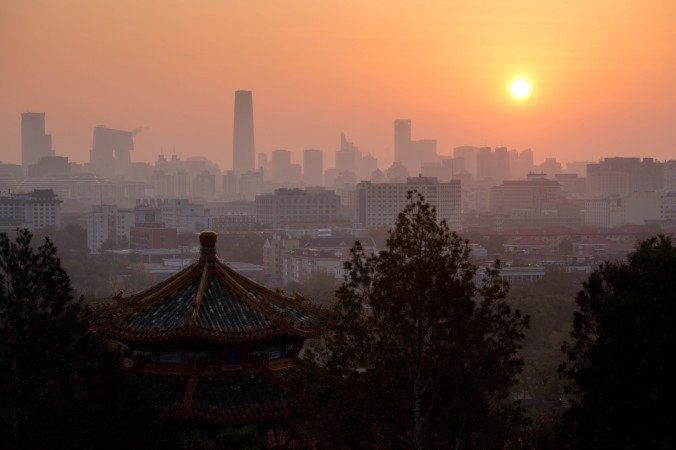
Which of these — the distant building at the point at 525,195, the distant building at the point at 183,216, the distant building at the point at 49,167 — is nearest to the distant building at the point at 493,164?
the distant building at the point at 525,195

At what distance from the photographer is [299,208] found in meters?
109

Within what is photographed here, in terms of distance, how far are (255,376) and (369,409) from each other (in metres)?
1.46

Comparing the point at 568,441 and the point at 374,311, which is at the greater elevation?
the point at 374,311

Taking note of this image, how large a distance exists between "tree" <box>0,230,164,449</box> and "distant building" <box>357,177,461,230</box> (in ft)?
292

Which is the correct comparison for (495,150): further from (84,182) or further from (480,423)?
(480,423)

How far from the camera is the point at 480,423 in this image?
31.4 ft

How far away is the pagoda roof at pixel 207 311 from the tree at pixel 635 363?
272 centimetres

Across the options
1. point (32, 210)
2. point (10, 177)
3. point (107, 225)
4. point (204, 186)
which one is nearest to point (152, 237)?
point (107, 225)

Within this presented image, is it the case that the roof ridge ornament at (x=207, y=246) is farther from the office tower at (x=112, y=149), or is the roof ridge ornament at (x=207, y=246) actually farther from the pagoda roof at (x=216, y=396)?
the office tower at (x=112, y=149)

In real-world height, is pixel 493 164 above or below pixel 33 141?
below

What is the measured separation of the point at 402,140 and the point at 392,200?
8203cm

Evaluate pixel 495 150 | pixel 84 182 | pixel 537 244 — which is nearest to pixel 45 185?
pixel 84 182

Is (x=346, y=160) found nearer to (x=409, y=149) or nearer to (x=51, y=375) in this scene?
(x=409, y=149)

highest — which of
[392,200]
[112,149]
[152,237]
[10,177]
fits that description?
[112,149]
